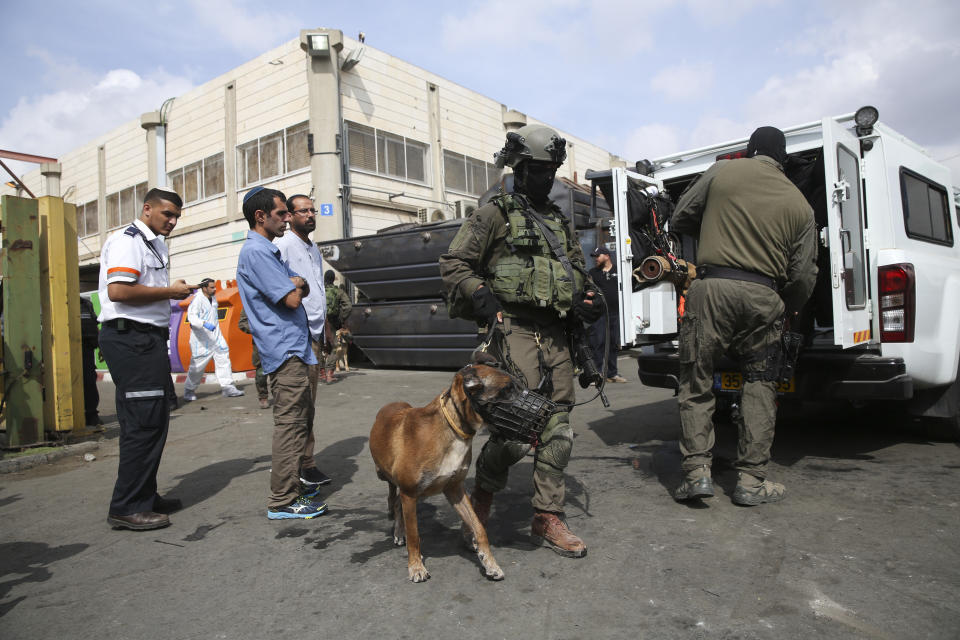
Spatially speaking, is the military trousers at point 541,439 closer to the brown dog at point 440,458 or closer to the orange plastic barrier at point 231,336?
the brown dog at point 440,458

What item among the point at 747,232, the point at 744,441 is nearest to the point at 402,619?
the point at 744,441

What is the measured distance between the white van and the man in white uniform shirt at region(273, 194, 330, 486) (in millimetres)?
2321

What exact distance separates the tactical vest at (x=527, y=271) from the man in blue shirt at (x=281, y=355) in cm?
136

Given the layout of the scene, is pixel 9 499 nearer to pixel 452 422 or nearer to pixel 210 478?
pixel 210 478

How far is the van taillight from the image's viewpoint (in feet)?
13.1

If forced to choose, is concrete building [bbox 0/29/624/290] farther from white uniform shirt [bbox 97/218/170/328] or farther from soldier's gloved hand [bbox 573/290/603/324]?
soldier's gloved hand [bbox 573/290/603/324]

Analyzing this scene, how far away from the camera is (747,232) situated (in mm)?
3510

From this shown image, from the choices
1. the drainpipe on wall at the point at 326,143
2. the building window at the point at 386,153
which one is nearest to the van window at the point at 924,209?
the drainpipe on wall at the point at 326,143

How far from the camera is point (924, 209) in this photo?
15.8ft

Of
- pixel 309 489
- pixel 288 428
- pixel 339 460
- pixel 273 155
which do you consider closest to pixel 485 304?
pixel 288 428

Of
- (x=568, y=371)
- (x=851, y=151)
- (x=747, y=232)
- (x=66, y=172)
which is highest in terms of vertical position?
(x=66, y=172)

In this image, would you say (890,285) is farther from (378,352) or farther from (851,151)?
(378,352)

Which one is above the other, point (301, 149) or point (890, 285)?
point (301, 149)

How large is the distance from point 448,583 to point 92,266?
2364cm
